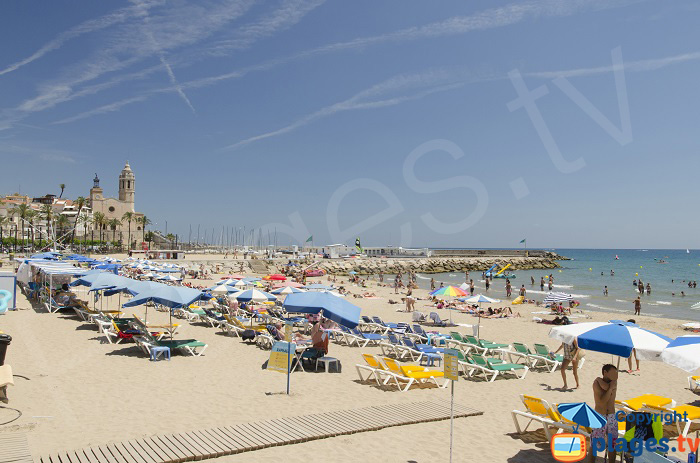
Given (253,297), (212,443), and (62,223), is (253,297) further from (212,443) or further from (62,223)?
(62,223)

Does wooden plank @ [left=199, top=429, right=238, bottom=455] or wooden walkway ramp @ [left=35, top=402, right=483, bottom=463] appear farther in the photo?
wooden plank @ [left=199, top=429, right=238, bottom=455]

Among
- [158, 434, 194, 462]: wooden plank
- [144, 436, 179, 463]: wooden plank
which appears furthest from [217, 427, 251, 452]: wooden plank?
[144, 436, 179, 463]: wooden plank

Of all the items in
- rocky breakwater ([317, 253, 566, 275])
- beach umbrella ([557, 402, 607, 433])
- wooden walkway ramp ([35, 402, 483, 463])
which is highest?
beach umbrella ([557, 402, 607, 433])

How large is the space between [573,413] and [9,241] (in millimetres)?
81589

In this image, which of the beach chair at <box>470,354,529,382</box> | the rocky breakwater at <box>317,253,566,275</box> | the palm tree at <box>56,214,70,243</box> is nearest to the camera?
the beach chair at <box>470,354,529,382</box>

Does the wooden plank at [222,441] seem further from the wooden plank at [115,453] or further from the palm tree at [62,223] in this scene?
the palm tree at [62,223]

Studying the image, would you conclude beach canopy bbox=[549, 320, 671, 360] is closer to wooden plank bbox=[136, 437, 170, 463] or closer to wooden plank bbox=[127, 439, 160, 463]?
wooden plank bbox=[136, 437, 170, 463]

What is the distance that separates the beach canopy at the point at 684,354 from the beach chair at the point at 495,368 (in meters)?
4.37

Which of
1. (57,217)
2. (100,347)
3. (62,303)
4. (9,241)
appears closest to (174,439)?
(100,347)

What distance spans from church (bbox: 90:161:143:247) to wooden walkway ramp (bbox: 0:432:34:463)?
89.2 m

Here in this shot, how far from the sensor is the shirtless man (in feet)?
18.0

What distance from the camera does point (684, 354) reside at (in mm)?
5891

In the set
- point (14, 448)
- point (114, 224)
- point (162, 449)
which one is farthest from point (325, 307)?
point (114, 224)

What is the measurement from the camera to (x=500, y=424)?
24.1ft
